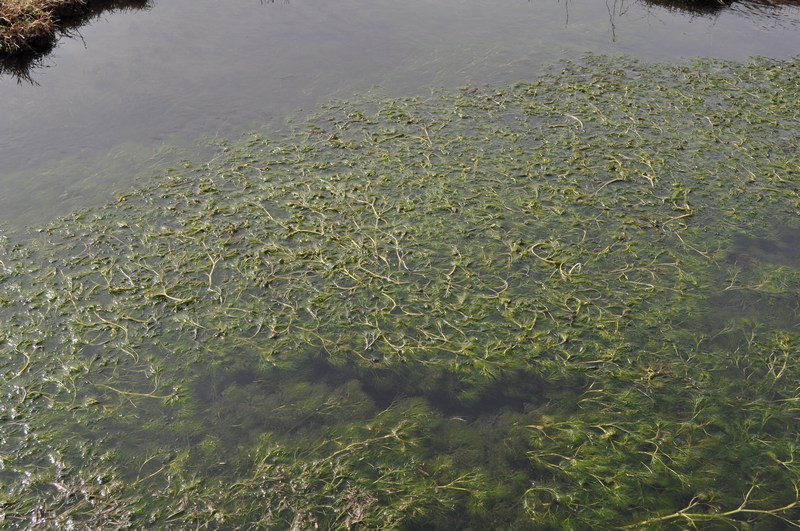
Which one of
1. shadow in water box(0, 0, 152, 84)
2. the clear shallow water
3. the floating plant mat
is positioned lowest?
the floating plant mat

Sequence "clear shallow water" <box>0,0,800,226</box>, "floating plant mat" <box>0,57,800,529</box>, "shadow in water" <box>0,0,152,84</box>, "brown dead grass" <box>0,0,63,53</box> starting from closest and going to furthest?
"floating plant mat" <box>0,57,800,529</box>, "clear shallow water" <box>0,0,800,226</box>, "brown dead grass" <box>0,0,63,53</box>, "shadow in water" <box>0,0,152,84</box>

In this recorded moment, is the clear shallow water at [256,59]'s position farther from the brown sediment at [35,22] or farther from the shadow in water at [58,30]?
the brown sediment at [35,22]

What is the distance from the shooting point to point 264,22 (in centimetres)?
915

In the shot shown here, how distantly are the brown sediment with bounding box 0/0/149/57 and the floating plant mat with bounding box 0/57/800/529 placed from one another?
3.86 m

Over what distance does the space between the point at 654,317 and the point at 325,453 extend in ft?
7.88

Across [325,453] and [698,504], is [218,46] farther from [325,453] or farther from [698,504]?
[698,504]

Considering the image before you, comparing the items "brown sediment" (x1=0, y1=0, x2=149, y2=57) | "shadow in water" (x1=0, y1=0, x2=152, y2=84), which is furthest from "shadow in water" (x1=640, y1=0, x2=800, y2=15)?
"brown sediment" (x1=0, y1=0, x2=149, y2=57)

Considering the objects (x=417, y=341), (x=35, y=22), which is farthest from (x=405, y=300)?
(x=35, y=22)

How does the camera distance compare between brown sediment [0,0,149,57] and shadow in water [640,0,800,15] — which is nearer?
brown sediment [0,0,149,57]

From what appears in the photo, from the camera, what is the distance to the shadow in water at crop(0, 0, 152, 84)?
775cm

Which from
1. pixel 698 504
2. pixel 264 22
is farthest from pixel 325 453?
pixel 264 22

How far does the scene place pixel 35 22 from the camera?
310 inches

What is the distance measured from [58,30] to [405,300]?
7.20 m

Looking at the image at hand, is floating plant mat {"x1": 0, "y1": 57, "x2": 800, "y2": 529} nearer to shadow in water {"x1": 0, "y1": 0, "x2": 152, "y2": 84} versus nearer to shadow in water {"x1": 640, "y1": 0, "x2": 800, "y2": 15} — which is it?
shadow in water {"x1": 0, "y1": 0, "x2": 152, "y2": 84}
